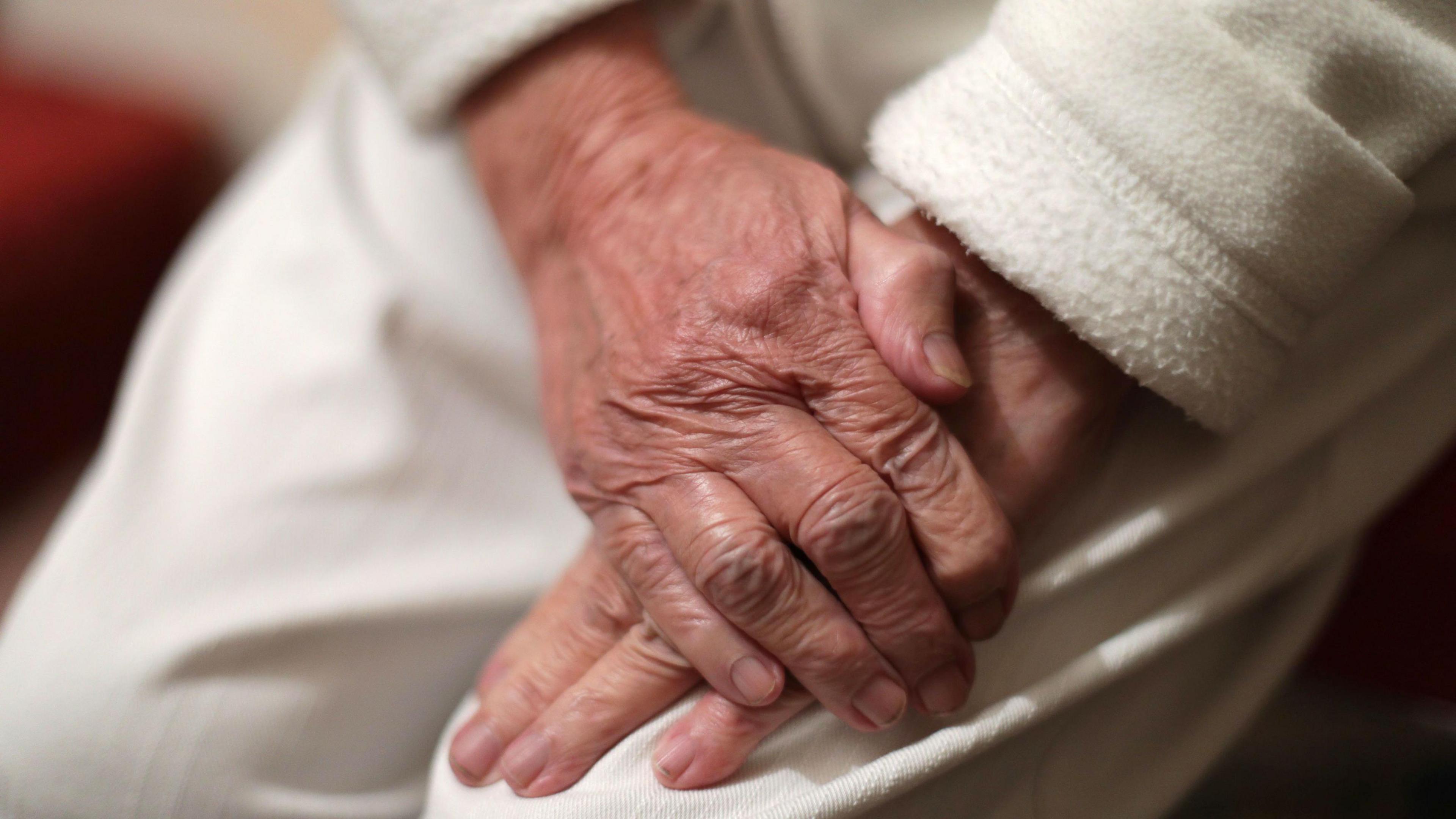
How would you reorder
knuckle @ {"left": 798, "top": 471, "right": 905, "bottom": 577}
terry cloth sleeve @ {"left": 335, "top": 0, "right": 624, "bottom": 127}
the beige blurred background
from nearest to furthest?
knuckle @ {"left": 798, "top": 471, "right": 905, "bottom": 577}, terry cloth sleeve @ {"left": 335, "top": 0, "right": 624, "bottom": 127}, the beige blurred background

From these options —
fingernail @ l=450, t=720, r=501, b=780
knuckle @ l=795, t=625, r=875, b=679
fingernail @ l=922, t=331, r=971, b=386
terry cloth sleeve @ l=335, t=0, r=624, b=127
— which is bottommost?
fingernail @ l=450, t=720, r=501, b=780

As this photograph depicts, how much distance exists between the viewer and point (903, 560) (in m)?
0.39

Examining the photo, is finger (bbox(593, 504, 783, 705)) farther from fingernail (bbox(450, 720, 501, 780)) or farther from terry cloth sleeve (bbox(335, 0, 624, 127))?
terry cloth sleeve (bbox(335, 0, 624, 127))

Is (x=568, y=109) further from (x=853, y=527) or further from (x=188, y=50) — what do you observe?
(x=188, y=50)

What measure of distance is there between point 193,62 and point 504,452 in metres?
1.57

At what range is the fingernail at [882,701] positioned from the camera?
0.40 m

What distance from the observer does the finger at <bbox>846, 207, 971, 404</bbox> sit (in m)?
0.41

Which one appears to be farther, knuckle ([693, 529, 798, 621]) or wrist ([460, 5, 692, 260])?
wrist ([460, 5, 692, 260])

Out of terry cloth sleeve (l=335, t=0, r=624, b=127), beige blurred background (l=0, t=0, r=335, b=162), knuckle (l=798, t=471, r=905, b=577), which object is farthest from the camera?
beige blurred background (l=0, t=0, r=335, b=162)

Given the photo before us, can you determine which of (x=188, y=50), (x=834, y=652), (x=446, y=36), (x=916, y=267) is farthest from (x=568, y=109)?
(x=188, y=50)

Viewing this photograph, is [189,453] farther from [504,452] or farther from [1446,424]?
[1446,424]

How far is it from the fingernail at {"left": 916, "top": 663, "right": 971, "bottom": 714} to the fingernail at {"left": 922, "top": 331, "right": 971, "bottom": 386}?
0.13 meters

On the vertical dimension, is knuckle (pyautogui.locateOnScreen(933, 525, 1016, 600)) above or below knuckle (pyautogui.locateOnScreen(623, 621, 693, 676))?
above

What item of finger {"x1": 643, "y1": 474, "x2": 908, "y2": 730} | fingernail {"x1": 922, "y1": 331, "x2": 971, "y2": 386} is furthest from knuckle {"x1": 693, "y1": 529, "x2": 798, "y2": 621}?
fingernail {"x1": 922, "y1": 331, "x2": 971, "y2": 386}
